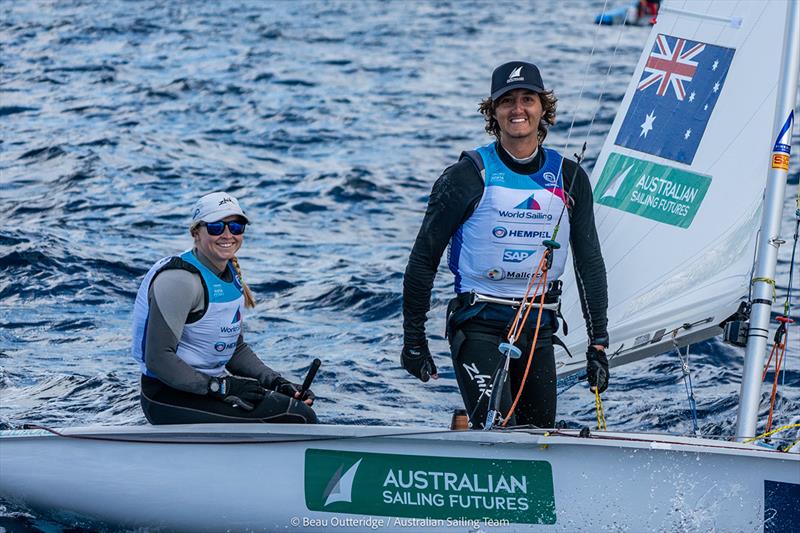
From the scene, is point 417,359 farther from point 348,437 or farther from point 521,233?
point 521,233

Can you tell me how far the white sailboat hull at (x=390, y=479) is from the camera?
14.2 ft

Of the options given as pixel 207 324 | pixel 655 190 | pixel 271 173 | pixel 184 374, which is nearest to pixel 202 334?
pixel 207 324

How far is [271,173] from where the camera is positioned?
13.6 meters

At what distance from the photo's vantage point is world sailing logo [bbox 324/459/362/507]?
15.2 feet

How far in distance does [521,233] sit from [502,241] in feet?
0.27

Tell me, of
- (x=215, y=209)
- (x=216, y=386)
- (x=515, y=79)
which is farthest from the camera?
(x=216, y=386)

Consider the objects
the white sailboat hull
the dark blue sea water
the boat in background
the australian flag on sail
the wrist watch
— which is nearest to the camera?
the white sailboat hull

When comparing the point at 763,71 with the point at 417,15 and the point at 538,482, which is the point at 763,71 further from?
the point at 417,15

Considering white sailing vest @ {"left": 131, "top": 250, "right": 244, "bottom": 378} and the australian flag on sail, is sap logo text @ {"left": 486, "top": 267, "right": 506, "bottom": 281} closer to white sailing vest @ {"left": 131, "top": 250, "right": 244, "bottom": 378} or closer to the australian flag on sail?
white sailing vest @ {"left": 131, "top": 250, "right": 244, "bottom": 378}

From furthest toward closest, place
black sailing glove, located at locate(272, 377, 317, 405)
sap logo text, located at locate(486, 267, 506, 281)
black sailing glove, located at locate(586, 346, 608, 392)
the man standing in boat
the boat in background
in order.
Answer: the boat in background
black sailing glove, located at locate(272, 377, 317, 405)
black sailing glove, located at locate(586, 346, 608, 392)
sap logo text, located at locate(486, 267, 506, 281)
the man standing in boat

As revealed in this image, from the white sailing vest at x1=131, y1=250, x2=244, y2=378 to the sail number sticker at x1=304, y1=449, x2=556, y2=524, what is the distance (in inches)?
23.9

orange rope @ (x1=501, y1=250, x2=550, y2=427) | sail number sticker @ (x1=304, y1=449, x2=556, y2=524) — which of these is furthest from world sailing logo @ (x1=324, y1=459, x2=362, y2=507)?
orange rope @ (x1=501, y1=250, x2=550, y2=427)

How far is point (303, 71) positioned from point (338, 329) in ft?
39.5

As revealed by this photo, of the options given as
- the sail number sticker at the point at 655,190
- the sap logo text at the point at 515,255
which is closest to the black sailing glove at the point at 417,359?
the sap logo text at the point at 515,255
